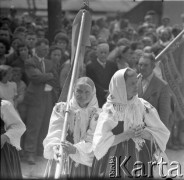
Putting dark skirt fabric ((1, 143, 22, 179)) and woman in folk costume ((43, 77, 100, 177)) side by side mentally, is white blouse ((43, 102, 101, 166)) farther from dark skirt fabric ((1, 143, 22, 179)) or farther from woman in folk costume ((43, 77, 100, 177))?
dark skirt fabric ((1, 143, 22, 179))

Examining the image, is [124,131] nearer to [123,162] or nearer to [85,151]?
[123,162]

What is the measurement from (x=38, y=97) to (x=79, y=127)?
1870 mm

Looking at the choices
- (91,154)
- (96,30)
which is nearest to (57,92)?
(91,154)

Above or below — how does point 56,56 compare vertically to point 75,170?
above

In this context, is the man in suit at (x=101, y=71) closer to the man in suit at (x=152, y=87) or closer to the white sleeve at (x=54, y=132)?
the man in suit at (x=152, y=87)

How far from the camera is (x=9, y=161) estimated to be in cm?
423

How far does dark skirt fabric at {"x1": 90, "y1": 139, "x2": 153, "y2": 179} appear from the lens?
4.16 meters

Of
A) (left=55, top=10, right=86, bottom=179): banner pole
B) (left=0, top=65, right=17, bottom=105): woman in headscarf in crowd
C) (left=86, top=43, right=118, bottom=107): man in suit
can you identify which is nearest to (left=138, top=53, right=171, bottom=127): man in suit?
(left=86, top=43, right=118, bottom=107): man in suit

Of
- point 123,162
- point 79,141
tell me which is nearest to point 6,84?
point 79,141

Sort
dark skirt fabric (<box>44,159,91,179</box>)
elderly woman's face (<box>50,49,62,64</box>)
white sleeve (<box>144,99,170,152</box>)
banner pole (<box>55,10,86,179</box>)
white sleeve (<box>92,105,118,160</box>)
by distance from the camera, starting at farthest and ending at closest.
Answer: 1. elderly woman's face (<box>50,49,62,64</box>)
2. dark skirt fabric (<box>44,159,91,179</box>)
3. white sleeve (<box>144,99,170,152</box>)
4. white sleeve (<box>92,105,118,160</box>)
5. banner pole (<box>55,10,86,179</box>)

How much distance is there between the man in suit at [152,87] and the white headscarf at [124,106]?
1.23 meters

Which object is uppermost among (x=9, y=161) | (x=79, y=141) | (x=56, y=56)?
(x=56, y=56)

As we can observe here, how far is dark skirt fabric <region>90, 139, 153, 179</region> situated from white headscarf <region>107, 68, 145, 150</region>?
77 millimetres

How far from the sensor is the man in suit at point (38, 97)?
6156 mm
